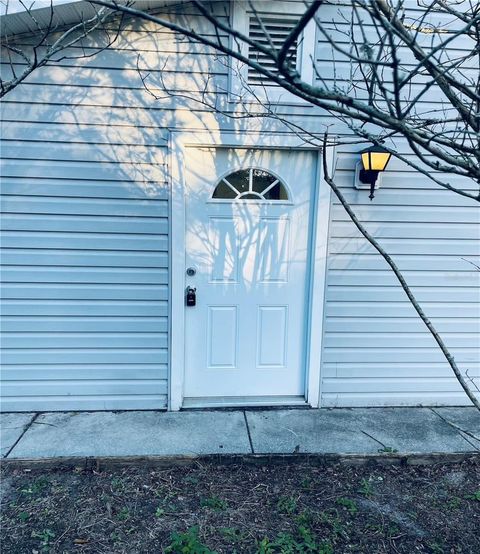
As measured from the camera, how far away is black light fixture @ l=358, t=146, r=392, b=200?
3.01 m

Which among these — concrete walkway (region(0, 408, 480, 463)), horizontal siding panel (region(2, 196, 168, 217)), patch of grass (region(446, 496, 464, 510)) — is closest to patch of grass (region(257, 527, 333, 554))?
concrete walkway (region(0, 408, 480, 463))

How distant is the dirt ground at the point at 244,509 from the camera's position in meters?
2.10

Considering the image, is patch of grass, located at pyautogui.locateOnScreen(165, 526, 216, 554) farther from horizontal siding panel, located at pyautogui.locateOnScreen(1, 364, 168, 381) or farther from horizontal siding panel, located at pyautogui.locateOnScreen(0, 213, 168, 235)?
horizontal siding panel, located at pyautogui.locateOnScreen(0, 213, 168, 235)

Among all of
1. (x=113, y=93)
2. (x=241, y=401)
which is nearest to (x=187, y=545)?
(x=241, y=401)

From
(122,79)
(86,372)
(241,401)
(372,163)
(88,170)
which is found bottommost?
(241,401)

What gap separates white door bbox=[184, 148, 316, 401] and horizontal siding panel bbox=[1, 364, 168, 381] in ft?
0.98

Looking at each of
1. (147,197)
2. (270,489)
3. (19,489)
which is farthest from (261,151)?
(19,489)

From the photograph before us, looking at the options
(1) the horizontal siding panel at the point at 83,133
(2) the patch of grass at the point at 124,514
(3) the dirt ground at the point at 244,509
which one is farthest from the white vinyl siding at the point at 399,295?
(2) the patch of grass at the point at 124,514

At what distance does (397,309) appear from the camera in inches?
136

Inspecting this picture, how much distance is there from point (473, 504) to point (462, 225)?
209 centimetres

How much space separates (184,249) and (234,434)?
1.45 metres

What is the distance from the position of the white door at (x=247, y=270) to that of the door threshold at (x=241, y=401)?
0.09 ft

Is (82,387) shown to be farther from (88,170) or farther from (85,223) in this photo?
(88,170)

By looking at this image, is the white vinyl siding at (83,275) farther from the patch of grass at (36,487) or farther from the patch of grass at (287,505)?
the patch of grass at (287,505)
